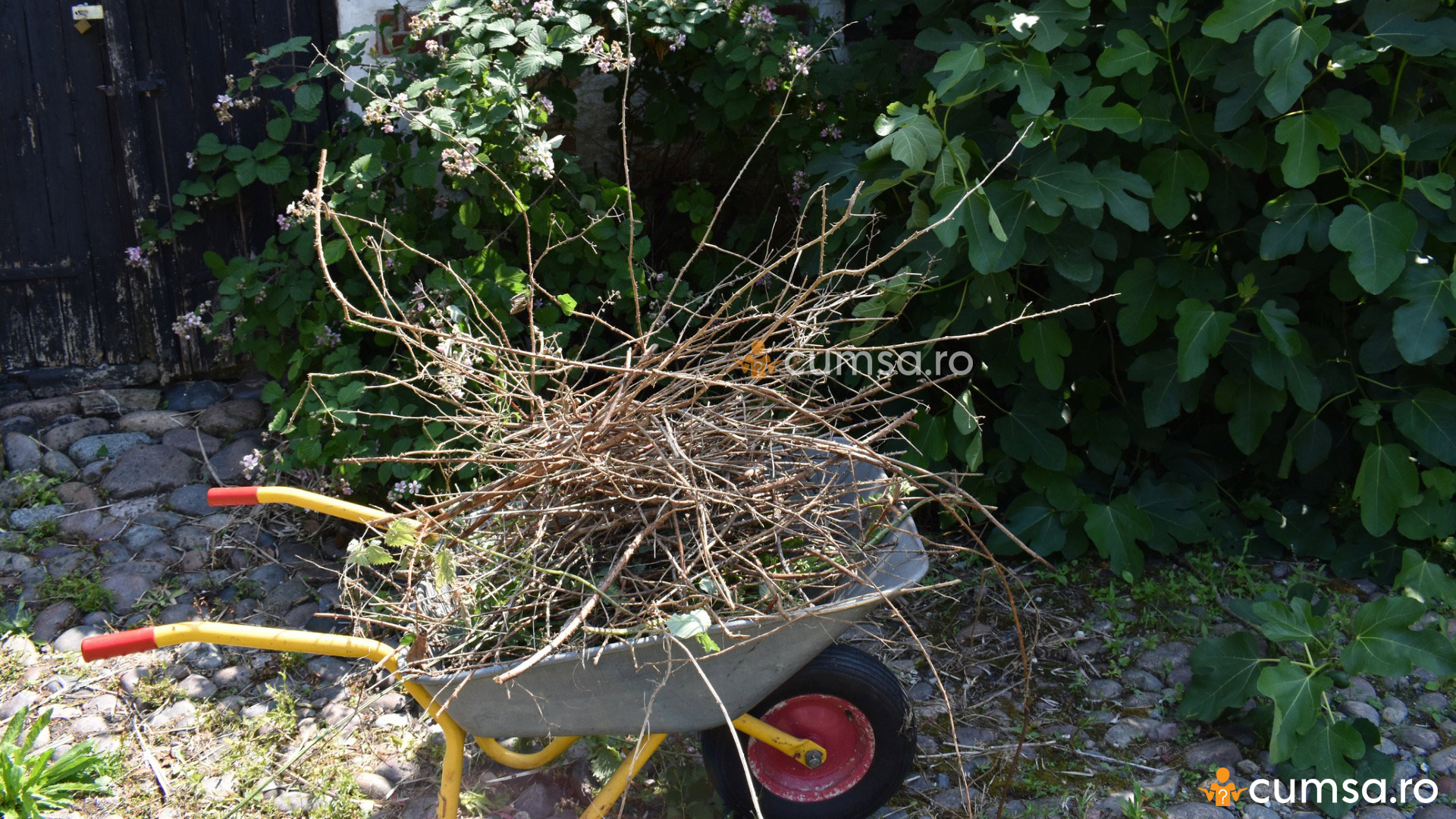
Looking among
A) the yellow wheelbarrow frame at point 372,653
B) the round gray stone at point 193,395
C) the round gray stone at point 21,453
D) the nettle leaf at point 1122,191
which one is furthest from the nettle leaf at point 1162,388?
the round gray stone at point 21,453

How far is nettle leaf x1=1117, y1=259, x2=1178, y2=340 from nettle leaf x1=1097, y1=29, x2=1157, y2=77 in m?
→ 0.55

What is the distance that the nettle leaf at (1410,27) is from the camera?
255 cm

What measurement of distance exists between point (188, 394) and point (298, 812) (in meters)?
2.21

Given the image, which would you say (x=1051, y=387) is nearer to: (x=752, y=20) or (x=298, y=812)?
(x=752, y=20)

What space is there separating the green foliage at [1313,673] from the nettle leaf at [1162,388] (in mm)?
591

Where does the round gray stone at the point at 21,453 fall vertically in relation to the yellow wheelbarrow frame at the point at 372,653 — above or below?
below

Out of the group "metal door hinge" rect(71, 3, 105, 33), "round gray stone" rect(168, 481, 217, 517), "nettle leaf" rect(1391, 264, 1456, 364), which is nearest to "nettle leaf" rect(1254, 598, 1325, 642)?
"nettle leaf" rect(1391, 264, 1456, 364)

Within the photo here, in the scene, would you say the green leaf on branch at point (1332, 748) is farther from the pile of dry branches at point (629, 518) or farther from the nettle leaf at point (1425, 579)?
the pile of dry branches at point (629, 518)

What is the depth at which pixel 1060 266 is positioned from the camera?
2773mm

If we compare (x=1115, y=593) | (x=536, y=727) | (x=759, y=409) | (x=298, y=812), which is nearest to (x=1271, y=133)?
(x=1115, y=593)

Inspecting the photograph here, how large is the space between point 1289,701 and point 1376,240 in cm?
119

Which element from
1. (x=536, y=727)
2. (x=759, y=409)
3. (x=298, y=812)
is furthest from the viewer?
(x=298, y=812)

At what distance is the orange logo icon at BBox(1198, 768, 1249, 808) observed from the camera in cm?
241

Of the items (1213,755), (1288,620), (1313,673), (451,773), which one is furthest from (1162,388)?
(451,773)
